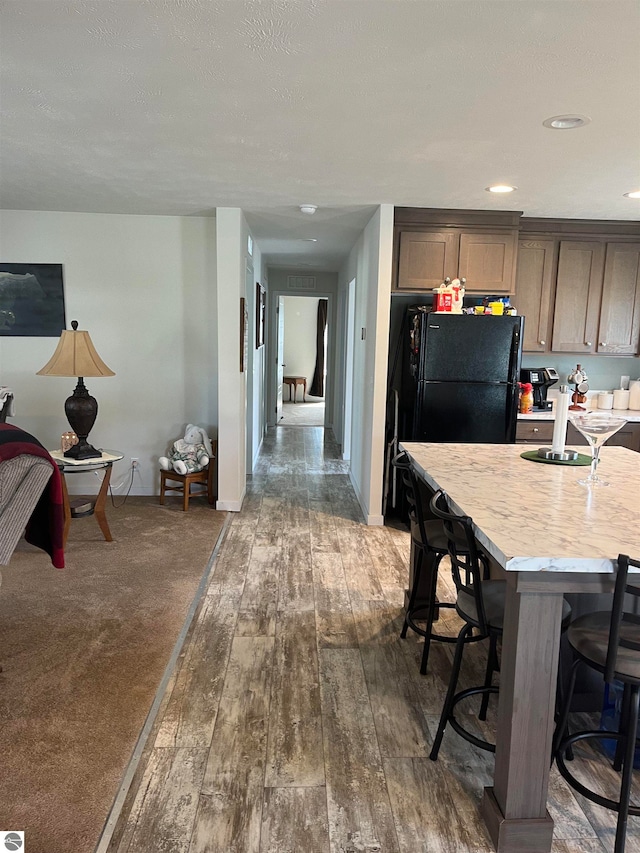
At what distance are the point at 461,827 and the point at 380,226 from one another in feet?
11.8

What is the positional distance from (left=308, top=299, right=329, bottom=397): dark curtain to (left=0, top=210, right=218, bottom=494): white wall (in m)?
6.93

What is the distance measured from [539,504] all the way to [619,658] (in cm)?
53

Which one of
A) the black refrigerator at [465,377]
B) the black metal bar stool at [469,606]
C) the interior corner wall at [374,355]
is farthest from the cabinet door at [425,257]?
the black metal bar stool at [469,606]

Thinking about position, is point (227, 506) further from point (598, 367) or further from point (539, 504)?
point (598, 367)

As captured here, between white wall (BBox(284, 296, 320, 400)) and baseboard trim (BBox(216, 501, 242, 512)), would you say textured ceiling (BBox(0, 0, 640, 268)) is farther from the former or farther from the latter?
white wall (BBox(284, 296, 320, 400))

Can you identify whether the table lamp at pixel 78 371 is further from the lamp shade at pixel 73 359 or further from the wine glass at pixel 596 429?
the wine glass at pixel 596 429

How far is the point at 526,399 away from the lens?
15.5 feet

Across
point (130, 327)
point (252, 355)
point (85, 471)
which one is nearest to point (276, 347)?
point (252, 355)

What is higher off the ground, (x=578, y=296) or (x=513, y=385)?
(x=578, y=296)

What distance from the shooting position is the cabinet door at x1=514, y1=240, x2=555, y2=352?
4.67m

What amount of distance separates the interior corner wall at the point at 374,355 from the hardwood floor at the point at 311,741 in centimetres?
105

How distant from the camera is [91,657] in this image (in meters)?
2.62

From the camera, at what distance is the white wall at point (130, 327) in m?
4.87

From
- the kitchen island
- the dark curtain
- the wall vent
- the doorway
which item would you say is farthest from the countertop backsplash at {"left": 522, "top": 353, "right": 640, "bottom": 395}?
the dark curtain
